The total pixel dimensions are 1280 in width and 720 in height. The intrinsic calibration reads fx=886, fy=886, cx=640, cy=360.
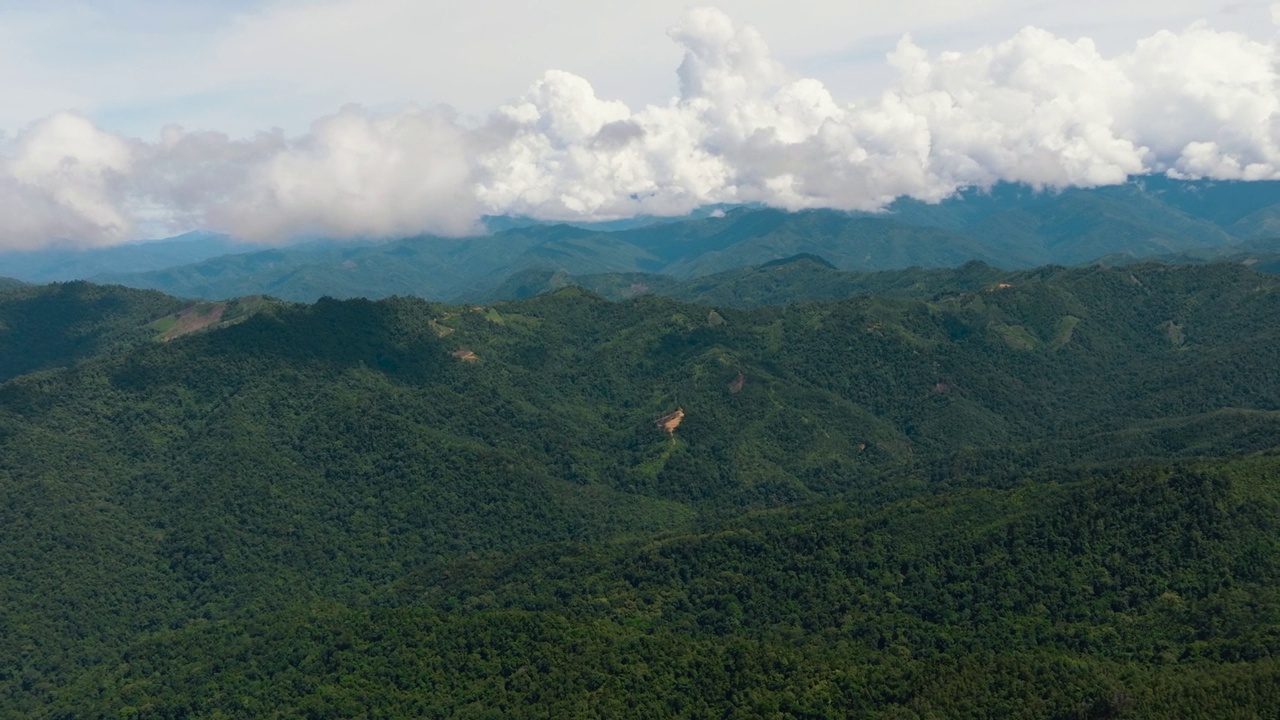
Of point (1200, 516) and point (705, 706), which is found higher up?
point (1200, 516)

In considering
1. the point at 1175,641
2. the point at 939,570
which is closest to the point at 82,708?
the point at 939,570

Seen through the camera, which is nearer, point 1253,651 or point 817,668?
point 1253,651

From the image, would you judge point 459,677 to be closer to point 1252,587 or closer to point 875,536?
point 875,536

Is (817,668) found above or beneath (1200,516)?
beneath

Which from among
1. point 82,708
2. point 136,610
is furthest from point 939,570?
point 136,610

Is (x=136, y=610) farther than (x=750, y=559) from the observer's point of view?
Yes

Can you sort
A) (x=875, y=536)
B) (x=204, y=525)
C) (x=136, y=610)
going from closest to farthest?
(x=875, y=536) < (x=136, y=610) < (x=204, y=525)

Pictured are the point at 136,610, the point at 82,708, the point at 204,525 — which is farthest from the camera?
the point at 204,525

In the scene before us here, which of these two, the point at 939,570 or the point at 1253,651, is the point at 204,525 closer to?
the point at 939,570

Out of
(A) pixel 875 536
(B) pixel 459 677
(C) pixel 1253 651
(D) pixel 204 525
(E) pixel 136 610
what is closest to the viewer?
(C) pixel 1253 651
